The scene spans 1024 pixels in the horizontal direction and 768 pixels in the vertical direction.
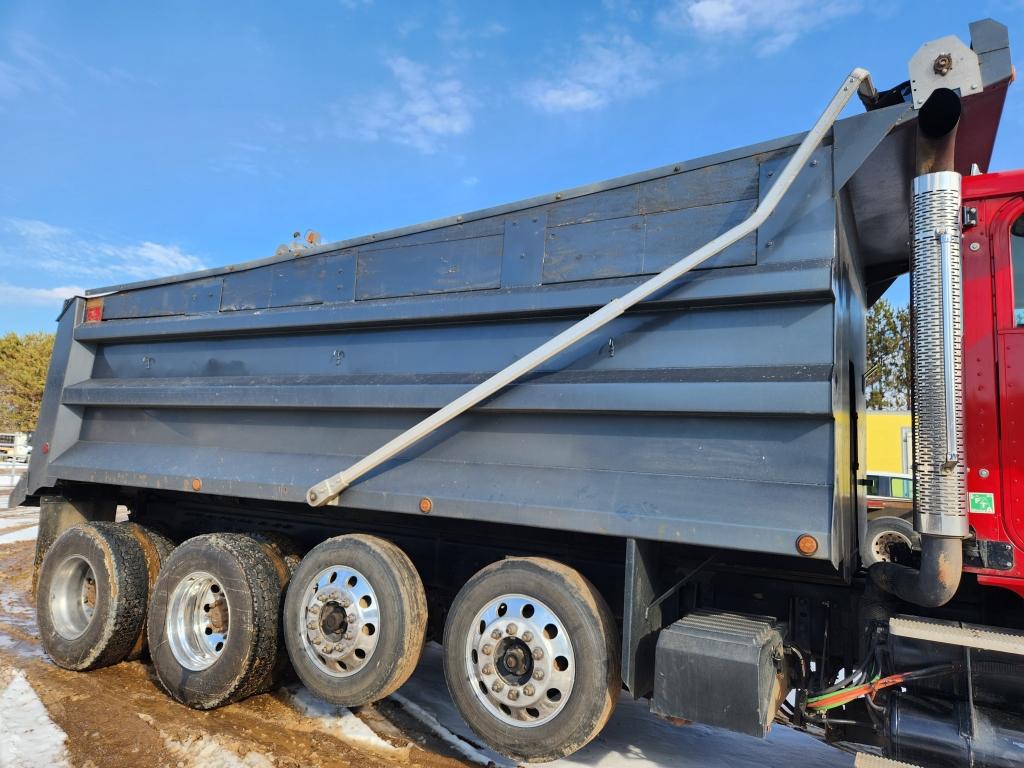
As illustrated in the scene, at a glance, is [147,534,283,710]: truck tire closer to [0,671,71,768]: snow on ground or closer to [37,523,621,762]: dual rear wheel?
[37,523,621,762]: dual rear wheel

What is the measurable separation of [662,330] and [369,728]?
112 inches

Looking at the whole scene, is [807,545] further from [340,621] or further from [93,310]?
[93,310]

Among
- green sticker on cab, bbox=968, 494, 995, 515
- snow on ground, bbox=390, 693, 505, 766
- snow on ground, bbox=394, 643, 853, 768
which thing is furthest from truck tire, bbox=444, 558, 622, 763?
green sticker on cab, bbox=968, 494, 995, 515

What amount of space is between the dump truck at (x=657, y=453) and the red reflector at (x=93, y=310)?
1.78 m

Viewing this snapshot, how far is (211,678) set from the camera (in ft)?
13.8

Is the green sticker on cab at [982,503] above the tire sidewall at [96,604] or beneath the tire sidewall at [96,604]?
above

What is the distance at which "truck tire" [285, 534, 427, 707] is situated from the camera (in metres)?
3.63

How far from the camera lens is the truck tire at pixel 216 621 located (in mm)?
4141

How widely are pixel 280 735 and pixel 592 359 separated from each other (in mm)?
2765

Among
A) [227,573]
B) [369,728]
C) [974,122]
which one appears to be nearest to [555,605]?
[369,728]

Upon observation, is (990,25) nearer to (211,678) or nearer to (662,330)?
(662,330)

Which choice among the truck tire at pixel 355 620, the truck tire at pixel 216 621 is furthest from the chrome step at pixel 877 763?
the truck tire at pixel 216 621

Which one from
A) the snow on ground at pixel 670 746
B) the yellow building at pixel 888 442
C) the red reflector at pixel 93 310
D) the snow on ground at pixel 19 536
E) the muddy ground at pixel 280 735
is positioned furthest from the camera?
the yellow building at pixel 888 442

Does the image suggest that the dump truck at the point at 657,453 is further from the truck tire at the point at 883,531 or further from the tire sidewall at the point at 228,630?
the truck tire at the point at 883,531
